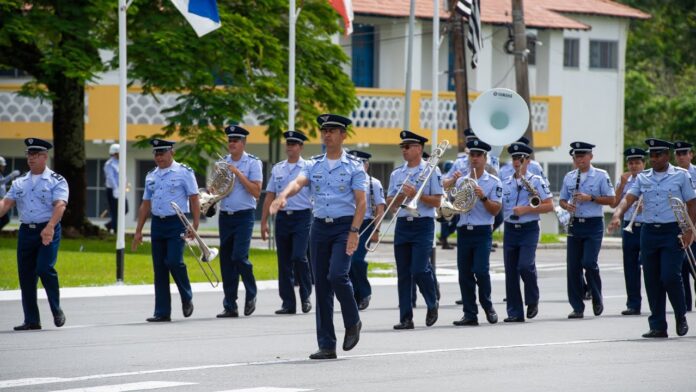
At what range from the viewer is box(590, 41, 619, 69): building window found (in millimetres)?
53812

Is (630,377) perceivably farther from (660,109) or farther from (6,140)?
(660,109)

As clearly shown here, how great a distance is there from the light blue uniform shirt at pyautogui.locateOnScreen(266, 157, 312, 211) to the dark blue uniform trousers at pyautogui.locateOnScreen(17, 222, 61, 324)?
3.22 m

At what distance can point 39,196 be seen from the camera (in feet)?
52.7

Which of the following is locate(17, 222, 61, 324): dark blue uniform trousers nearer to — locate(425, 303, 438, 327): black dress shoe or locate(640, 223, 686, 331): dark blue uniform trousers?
locate(425, 303, 438, 327): black dress shoe

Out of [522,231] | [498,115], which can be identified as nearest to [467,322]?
[522,231]

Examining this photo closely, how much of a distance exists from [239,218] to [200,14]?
694 centimetres

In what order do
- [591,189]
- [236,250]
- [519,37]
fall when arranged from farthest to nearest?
[519,37] → [591,189] → [236,250]

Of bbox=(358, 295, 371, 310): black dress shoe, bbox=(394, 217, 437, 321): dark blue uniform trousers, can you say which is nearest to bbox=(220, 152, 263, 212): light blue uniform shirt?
bbox=(358, 295, 371, 310): black dress shoe

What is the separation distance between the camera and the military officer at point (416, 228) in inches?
652

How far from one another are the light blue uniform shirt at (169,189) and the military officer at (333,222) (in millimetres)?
4031

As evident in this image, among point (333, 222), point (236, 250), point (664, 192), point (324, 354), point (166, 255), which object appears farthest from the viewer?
point (236, 250)

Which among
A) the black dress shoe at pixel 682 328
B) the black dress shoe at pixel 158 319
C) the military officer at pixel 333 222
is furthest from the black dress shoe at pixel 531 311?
the military officer at pixel 333 222

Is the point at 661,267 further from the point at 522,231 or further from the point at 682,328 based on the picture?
the point at 522,231

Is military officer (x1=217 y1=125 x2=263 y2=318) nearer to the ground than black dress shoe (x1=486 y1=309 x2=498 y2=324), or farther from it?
farther from it
